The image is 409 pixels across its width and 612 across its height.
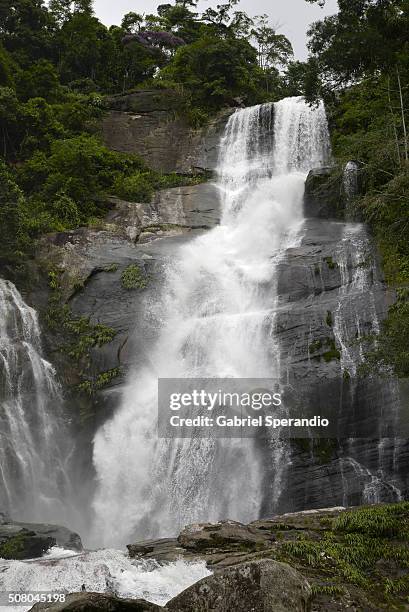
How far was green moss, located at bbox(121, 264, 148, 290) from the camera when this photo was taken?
20047 millimetres

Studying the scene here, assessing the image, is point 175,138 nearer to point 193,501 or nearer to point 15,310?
point 15,310

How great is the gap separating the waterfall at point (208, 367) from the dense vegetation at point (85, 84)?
5.45 metres

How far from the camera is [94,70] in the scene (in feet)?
126

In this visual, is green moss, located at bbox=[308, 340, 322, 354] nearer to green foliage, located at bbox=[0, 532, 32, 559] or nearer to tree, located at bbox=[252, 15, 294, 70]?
green foliage, located at bbox=[0, 532, 32, 559]

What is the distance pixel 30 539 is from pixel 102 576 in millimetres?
3062

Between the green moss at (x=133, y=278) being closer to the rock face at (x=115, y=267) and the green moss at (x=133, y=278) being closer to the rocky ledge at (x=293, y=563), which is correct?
the rock face at (x=115, y=267)

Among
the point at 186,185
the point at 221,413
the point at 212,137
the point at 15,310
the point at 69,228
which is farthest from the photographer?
the point at 212,137

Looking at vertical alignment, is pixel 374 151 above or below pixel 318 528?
above

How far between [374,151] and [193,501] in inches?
391

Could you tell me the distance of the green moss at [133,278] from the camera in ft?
65.8

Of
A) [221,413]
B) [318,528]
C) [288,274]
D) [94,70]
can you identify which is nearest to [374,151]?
[288,274]

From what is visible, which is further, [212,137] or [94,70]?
[94,70]

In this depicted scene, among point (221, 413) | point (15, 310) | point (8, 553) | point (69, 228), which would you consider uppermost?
point (69, 228)

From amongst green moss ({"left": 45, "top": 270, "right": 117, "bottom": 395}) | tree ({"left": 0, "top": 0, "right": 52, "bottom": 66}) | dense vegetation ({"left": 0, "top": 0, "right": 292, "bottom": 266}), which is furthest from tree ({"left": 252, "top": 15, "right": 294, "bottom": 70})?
green moss ({"left": 45, "top": 270, "right": 117, "bottom": 395})
